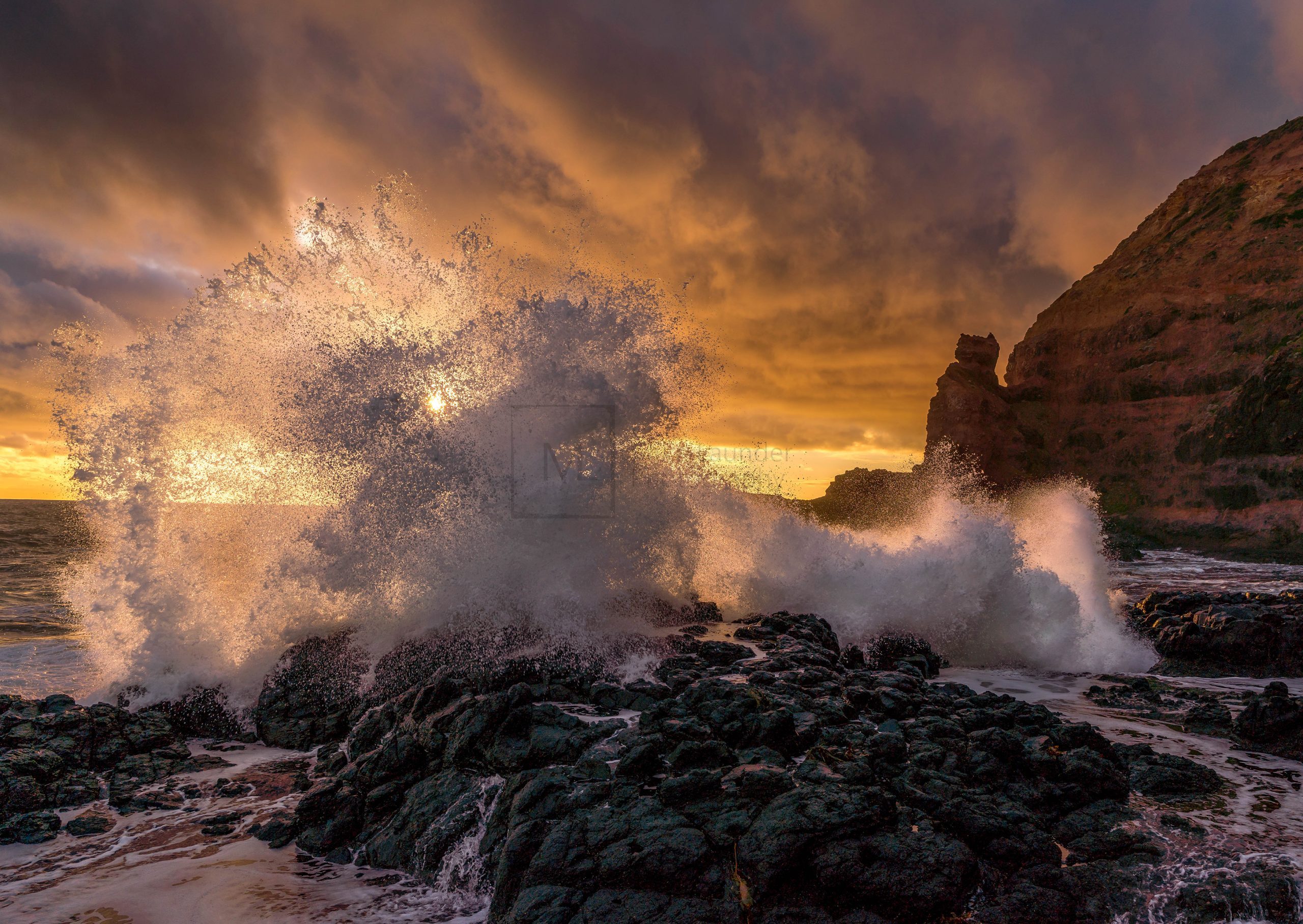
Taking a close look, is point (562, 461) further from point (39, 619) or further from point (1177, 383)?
point (1177, 383)

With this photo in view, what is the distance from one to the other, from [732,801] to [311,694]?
658 cm

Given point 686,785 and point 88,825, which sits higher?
point 686,785

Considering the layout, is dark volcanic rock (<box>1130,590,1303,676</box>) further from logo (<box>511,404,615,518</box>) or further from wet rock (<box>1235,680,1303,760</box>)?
logo (<box>511,404,615,518</box>)

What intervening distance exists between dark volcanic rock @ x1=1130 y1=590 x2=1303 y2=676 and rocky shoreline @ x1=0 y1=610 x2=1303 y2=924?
130 inches

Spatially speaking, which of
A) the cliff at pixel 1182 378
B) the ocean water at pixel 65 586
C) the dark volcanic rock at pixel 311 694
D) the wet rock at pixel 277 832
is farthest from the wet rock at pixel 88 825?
the cliff at pixel 1182 378

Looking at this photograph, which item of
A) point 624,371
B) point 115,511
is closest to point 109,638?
point 115,511

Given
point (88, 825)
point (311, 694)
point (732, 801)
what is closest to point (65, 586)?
point (311, 694)

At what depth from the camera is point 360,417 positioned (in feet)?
30.8

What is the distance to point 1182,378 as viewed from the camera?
2154 inches

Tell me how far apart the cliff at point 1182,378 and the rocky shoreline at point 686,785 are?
47.2 m

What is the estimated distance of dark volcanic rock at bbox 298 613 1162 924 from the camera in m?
3.98

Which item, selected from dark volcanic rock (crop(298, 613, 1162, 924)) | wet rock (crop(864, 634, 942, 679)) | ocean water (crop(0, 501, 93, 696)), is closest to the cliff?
wet rock (crop(864, 634, 942, 679))

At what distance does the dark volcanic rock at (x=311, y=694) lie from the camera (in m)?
7.71

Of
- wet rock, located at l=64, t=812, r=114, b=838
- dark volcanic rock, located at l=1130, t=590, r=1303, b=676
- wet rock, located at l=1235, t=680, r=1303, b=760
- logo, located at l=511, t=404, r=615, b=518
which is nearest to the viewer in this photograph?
wet rock, located at l=64, t=812, r=114, b=838
